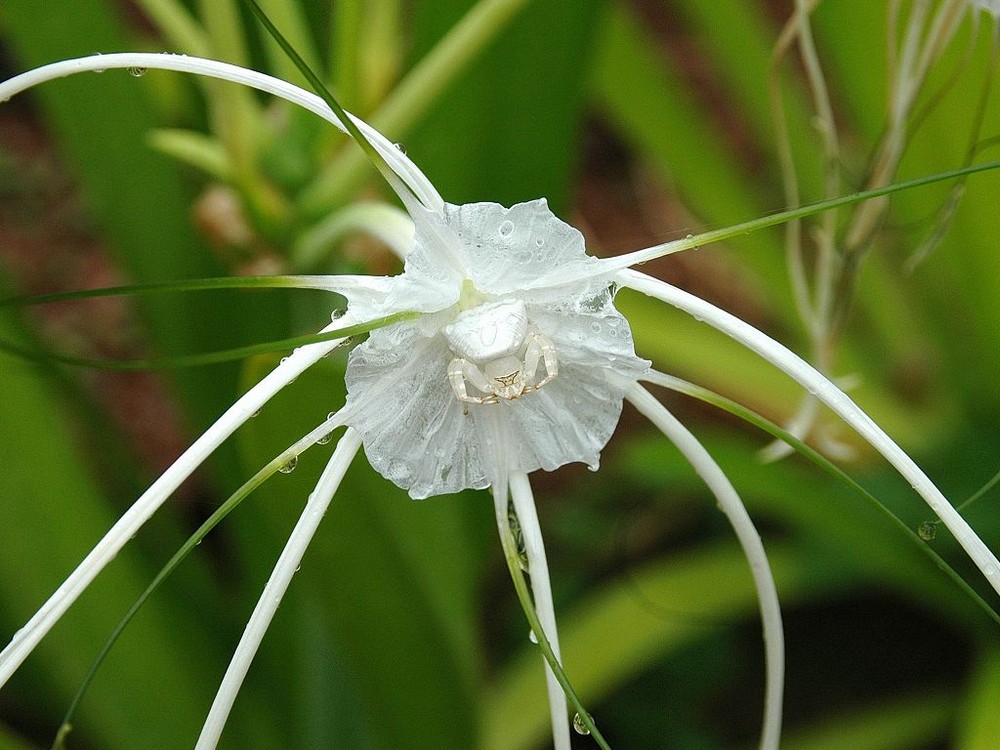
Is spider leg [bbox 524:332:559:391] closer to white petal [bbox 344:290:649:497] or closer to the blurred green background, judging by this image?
white petal [bbox 344:290:649:497]

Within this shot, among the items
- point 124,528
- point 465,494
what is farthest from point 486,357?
point 465,494

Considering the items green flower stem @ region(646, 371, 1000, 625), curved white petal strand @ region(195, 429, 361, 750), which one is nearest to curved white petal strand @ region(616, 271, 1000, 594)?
green flower stem @ region(646, 371, 1000, 625)

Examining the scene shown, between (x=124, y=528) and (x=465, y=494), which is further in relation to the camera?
(x=465, y=494)

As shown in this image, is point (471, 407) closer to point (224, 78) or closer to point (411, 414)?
point (411, 414)

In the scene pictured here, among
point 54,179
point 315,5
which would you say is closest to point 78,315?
point 54,179

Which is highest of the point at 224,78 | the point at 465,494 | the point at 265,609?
the point at 465,494

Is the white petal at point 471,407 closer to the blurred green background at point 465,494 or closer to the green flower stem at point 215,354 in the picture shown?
the green flower stem at point 215,354
